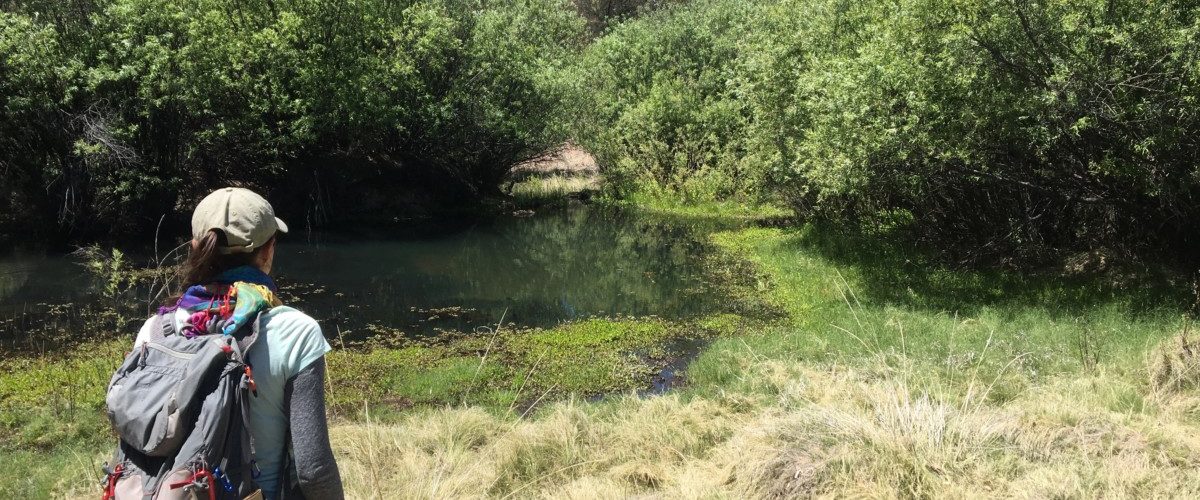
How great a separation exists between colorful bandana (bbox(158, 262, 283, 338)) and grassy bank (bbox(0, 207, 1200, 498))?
7.53 ft

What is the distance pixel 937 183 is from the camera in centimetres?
1267

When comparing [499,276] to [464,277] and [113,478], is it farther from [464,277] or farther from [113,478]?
[113,478]

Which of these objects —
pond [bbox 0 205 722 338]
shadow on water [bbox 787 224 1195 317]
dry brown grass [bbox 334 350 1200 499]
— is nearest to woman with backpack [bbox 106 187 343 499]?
dry brown grass [bbox 334 350 1200 499]

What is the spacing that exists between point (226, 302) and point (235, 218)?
0.81 feet

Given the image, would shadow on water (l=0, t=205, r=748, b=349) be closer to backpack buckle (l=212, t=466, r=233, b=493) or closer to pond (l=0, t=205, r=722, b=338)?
pond (l=0, t=205, r=722, b=338)

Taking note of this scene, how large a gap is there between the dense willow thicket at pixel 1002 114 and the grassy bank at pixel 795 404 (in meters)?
1.13

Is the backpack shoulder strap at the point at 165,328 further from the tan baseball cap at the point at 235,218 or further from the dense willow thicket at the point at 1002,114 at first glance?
the dense willow thicket at the point at 1002,114

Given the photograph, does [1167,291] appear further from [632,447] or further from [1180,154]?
[632,447]

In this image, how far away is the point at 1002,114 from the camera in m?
10.1

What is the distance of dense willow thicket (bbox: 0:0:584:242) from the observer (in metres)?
17.7

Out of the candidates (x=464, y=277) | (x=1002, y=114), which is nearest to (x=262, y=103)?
(x=464, y=277)

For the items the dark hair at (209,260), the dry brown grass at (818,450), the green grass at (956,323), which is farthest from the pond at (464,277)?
the dark hair at (209,260)

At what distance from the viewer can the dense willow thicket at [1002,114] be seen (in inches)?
368

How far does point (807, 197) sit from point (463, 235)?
9340 mm
